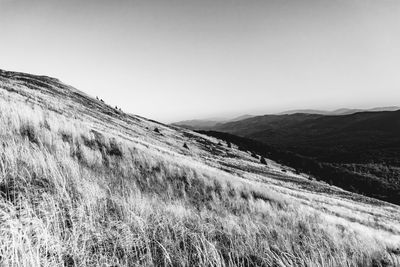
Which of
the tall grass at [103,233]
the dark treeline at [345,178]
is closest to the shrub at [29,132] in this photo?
the tall grass at [103,233]

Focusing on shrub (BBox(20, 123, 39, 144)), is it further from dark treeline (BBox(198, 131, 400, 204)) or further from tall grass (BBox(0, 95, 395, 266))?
dark treeline (BBox(198, 131, 400, 204))

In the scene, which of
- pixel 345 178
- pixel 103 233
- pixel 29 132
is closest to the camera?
pixel 103 233

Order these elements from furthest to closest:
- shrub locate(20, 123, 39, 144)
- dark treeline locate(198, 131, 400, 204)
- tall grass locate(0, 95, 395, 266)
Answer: dark treeline locate(198, 131, 400, 204)
shrub locate(20, 123, 39, 144)
tall grass locate(0, 95, 395, 266)

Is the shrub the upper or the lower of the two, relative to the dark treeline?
upper

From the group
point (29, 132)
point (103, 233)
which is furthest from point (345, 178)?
point (103, 233)

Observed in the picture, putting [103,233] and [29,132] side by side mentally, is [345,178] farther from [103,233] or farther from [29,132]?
[103,233]

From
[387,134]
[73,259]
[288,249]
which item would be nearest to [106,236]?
[73,259]

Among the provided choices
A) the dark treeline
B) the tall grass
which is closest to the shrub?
the tall grass

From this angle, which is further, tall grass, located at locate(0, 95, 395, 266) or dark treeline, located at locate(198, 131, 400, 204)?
dark treeline, located at locate(198, 131, 400, 204)

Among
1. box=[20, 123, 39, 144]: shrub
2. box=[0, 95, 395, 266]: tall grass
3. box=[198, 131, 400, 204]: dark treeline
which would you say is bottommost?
box=[198, 131, 400, 204]: dark treeline

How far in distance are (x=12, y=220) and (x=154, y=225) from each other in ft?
6.27

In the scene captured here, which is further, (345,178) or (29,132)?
(345,178)

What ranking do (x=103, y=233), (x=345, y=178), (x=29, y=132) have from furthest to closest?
(x=345, y=178), (x=29, y=132), (x=103, y=233)

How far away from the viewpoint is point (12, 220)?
10.4 feet
